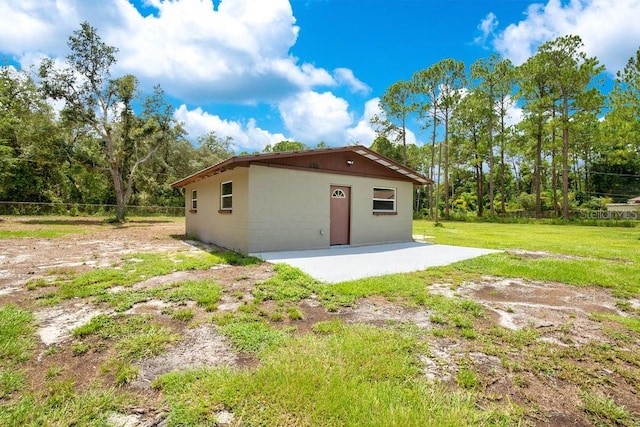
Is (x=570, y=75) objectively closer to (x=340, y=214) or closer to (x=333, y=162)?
(x=333, y=162)

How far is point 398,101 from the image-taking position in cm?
3088

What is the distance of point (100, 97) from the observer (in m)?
18.3

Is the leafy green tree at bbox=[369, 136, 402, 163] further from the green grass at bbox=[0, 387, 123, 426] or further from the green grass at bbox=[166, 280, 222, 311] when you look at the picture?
the green grass at bbox=[0, 387, 123, 426]

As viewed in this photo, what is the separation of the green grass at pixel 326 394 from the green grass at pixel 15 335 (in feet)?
4.68

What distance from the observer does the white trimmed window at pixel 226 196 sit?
9.19 metres

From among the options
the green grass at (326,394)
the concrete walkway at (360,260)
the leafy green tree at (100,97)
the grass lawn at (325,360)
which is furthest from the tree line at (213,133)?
the green grass at (326,394)

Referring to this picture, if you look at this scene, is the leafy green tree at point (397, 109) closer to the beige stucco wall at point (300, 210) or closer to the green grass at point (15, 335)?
the beige stucco wall at point (300, 210)

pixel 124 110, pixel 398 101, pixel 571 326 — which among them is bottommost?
pixel 571 326

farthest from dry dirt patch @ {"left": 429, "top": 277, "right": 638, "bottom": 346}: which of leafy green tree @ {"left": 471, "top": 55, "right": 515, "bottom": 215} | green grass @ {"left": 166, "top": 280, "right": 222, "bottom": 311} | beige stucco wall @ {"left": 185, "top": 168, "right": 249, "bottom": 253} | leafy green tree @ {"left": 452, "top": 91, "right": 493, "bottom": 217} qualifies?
leafy green tree @ {"left": 471, "top": 55, "right": 515, "bottom": 215}

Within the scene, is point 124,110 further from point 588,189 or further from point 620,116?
point 588,189

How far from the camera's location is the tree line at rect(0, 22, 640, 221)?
1770 centimetres

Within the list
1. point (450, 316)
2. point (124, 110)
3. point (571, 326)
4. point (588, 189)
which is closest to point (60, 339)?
point (450, 316)

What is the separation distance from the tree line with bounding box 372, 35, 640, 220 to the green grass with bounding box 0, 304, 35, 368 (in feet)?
66.4

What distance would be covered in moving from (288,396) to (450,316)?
7.61 ft
